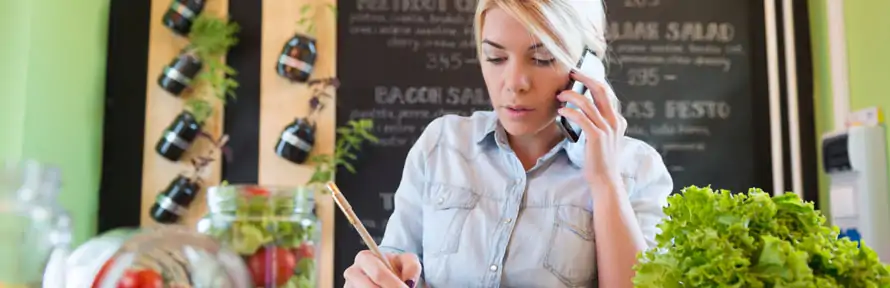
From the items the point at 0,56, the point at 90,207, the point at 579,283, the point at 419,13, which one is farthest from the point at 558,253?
the point at 90,207

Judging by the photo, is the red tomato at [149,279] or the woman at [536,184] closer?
the red tomato at [149,279]

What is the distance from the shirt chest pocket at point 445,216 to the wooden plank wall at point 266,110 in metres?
0.86

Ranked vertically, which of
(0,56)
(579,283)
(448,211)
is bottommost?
(579,283)

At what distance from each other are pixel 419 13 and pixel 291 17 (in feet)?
1.27

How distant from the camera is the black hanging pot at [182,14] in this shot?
2119mm

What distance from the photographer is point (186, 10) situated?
83.8 inches

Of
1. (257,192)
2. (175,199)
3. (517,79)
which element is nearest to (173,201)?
(175,199)

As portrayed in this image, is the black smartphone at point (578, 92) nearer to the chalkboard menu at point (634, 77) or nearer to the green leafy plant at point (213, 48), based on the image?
the chalkboard menu at point (634, 77)

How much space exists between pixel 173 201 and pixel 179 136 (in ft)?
0.60

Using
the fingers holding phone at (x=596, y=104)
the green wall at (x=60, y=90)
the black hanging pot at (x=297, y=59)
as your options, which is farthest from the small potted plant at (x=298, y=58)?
the fingers holding phone at (x=596, y=104)

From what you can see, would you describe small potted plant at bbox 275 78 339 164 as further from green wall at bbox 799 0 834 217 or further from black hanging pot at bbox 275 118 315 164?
green wall at bbox 799 0 834 217

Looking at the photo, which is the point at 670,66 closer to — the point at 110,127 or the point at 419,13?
the point at 419,13

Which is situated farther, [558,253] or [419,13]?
[419,13]

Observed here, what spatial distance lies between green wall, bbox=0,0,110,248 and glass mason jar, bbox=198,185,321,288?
864 mm
